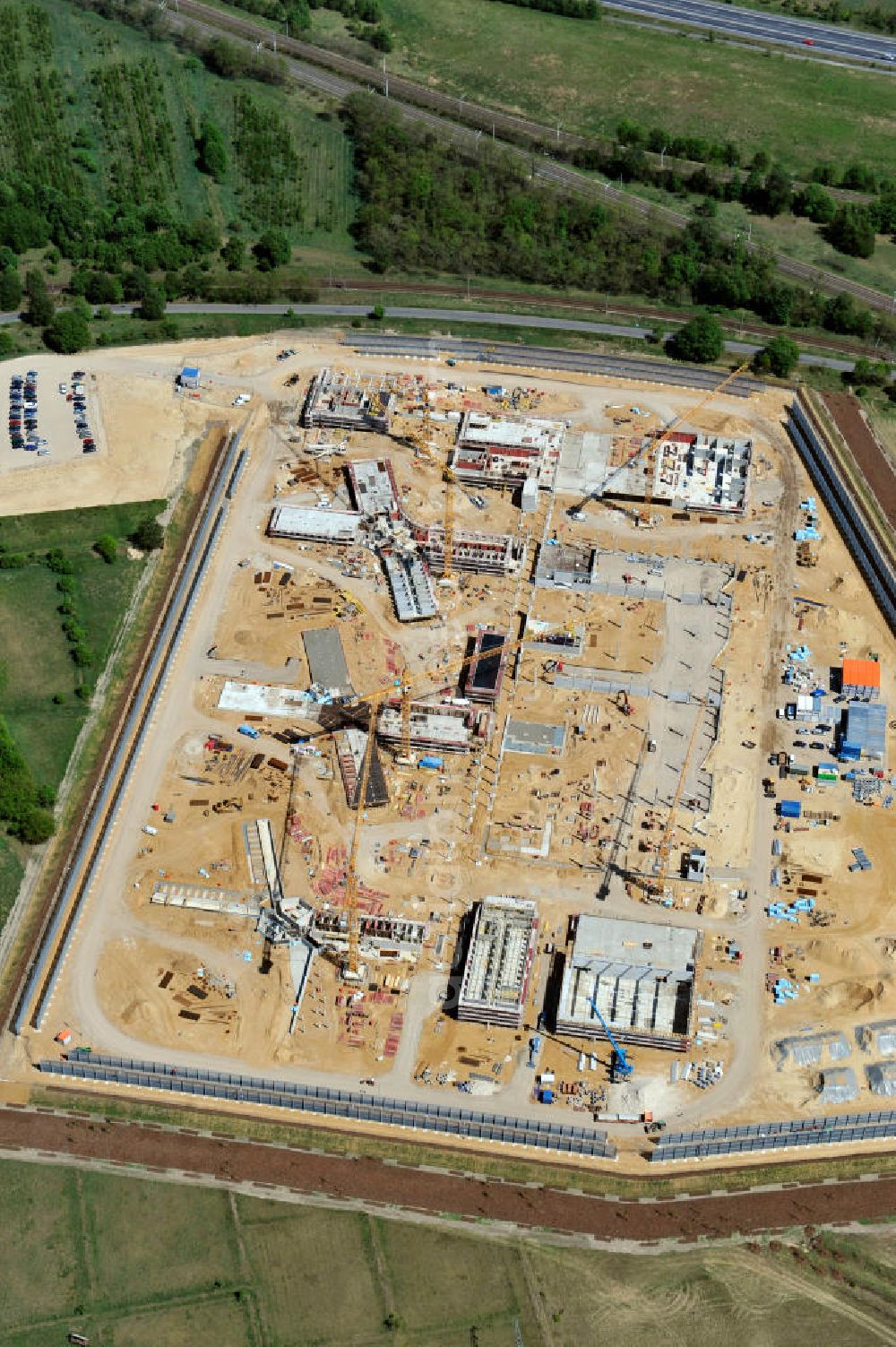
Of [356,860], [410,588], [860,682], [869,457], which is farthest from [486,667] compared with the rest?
[869,457]

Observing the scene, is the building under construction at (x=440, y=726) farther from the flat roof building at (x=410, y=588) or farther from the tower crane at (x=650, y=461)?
the tower crane at (x=650, y=461)

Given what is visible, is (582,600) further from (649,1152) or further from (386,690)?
(649,1152)

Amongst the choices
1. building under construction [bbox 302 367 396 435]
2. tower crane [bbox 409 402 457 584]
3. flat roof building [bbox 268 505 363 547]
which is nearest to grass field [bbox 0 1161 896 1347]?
tower crane [bbox 409 402 457 584]

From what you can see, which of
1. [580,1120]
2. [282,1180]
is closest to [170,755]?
[282,1180]

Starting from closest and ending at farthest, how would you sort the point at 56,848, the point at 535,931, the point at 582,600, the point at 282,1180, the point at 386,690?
1. the point at 282,1180
2. the point at 535,931
3. the point at 56,848
4. the point at 386,690
5. the point at 582,600

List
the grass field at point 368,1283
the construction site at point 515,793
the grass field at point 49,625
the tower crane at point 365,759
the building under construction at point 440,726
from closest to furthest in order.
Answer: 1. the grass field at point 368,1283
2. the construction site at point 515,793
3. the tower crane at point 365,759
4. the building under construction at point 440,726
5. the grass field at point 49,625

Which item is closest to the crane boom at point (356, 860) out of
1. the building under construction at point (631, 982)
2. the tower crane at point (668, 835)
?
the building under construction at point (631, 982)
